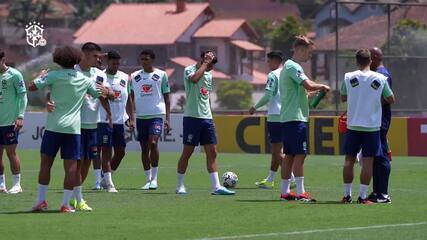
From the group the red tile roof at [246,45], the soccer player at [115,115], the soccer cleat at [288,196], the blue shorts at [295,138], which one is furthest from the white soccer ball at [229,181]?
the red tile roof at [246,45]

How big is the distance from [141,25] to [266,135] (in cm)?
6086

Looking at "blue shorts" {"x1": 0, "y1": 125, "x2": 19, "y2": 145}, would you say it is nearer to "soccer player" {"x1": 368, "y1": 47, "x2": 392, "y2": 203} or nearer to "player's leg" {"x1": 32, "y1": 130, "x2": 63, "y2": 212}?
"player's leg" {"x1": 32, "y1": 130, "x2": 63, "y2": 212}

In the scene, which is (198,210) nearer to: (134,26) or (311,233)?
(311,233)

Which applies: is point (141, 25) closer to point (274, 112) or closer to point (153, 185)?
point (274, 112)

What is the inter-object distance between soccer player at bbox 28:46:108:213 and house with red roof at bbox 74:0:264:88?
70759mm

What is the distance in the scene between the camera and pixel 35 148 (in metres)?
36.5

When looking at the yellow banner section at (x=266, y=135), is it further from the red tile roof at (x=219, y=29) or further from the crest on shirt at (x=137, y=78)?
the red tile roof at (x=219, y=29)

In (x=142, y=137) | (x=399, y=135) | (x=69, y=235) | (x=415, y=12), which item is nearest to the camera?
(x=69, y=235)

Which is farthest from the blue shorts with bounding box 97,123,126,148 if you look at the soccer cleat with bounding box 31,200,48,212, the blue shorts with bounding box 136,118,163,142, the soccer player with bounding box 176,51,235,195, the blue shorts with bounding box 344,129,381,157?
the blue shorts with bounding box 344,129,381,157

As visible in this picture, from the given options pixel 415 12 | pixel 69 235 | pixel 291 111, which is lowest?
pixel 69 235

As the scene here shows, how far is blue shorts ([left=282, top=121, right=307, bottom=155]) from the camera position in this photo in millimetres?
17594

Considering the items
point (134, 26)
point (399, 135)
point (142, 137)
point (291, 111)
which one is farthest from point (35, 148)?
point (134, 26)

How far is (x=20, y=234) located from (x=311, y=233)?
308 centimetres

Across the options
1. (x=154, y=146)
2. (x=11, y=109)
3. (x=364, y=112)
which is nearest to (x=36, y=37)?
(x=154, y=146)
